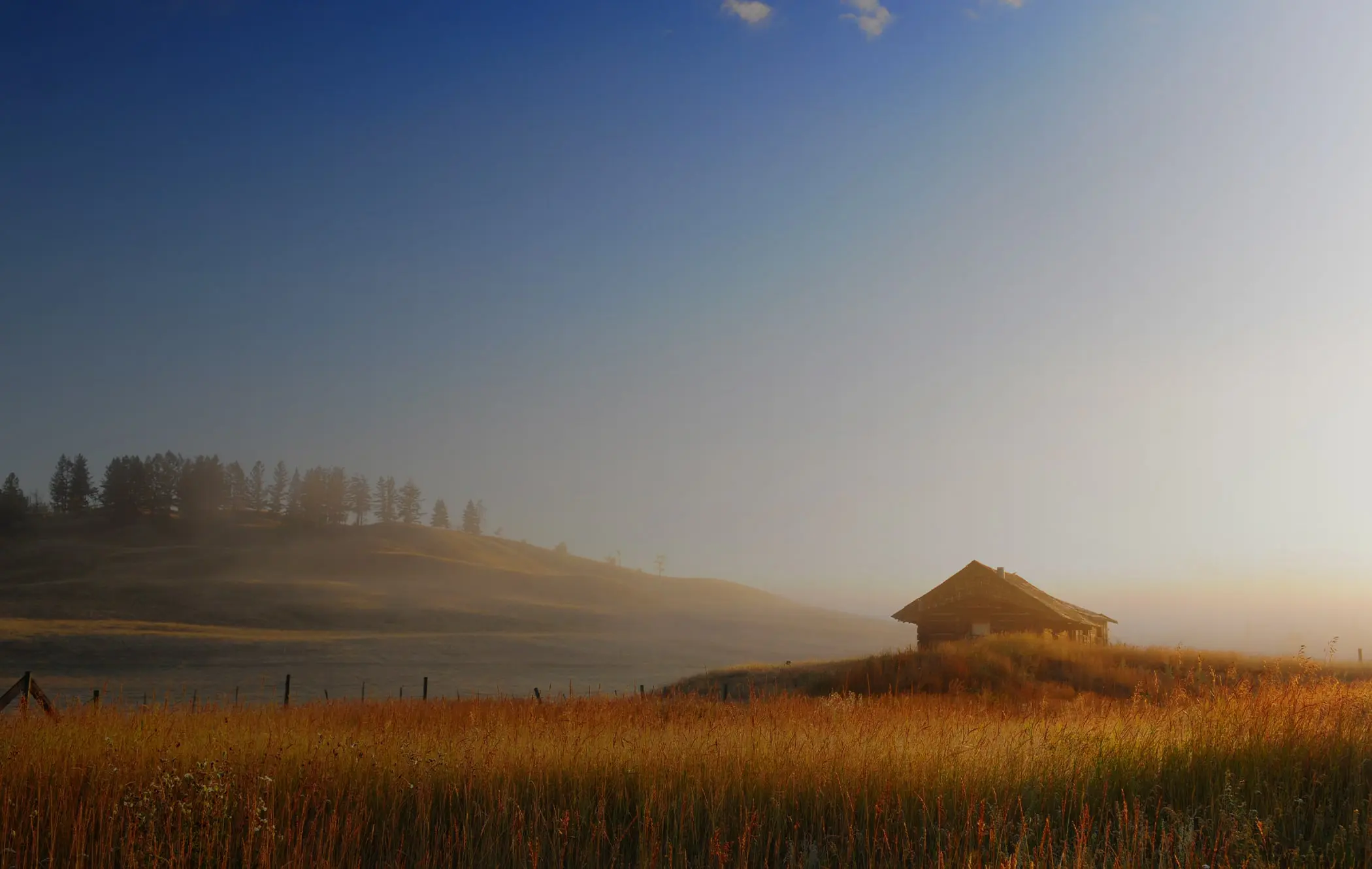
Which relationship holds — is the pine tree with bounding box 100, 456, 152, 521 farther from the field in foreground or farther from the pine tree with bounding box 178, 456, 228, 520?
the field in foreground

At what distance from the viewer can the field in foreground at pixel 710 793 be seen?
20.7 ft

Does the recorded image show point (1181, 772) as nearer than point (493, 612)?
Yes

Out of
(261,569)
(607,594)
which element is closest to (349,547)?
(261,569)

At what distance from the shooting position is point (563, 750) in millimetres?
8711

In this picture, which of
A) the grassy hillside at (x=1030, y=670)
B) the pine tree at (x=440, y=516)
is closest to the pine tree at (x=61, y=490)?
the pine tree at (x=440, y=516)

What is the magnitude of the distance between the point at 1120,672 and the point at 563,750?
27304 millimetres

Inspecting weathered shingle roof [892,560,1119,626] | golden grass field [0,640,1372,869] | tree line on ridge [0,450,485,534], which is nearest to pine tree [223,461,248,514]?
tree line on ridge [0,450,485,534]

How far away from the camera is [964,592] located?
4206cm

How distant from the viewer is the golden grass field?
6289 mm

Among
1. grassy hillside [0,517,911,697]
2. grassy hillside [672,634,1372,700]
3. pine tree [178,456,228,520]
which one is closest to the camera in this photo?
grassy hillside [672,634,1372,700]

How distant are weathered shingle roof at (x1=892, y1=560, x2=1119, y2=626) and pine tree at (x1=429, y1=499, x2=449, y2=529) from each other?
469 ft

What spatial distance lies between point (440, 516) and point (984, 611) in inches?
5825

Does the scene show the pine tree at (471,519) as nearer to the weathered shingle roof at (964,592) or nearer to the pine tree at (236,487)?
the pine tree at (236,487)

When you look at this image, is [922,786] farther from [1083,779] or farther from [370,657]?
[370,657]
